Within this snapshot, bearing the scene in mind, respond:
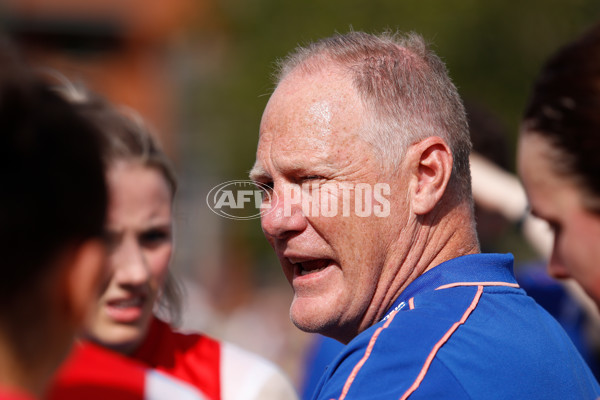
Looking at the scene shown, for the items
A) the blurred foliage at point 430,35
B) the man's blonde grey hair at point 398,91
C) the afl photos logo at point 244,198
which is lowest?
the afl photos logo at point 244,198

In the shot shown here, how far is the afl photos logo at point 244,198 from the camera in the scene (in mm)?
2520

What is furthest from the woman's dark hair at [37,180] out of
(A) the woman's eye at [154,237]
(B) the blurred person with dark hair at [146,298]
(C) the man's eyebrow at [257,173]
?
(A) the woman's eye at [154,237]

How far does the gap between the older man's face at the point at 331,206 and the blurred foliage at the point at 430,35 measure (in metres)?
4.61

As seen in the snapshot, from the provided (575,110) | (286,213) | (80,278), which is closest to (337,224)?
(286,213)

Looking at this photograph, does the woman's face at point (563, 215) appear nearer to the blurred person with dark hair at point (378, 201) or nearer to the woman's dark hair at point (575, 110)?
the woman's dark hair at point (575, 110)

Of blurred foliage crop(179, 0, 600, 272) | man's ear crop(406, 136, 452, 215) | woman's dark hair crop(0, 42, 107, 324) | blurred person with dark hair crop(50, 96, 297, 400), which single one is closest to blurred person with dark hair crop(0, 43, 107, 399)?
woman's dark hair crop(0, 42, 107, 324)

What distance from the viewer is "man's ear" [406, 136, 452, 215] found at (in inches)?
89.6

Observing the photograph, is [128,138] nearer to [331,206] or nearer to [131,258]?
[131,258]

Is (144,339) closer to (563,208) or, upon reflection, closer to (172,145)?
(563,208)

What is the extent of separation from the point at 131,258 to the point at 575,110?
73.1 inches

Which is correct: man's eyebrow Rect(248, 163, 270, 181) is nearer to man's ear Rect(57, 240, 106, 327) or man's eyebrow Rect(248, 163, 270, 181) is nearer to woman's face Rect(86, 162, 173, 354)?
woman's face Rect(86, 162, 173, 354)

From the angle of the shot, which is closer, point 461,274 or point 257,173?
point 461,274

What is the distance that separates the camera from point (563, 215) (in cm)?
161

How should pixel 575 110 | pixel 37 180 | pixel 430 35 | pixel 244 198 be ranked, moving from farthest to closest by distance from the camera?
1. pixel 430 35
2. pixel 244 198
3. pixel 575 110
4. pixel 37 180
